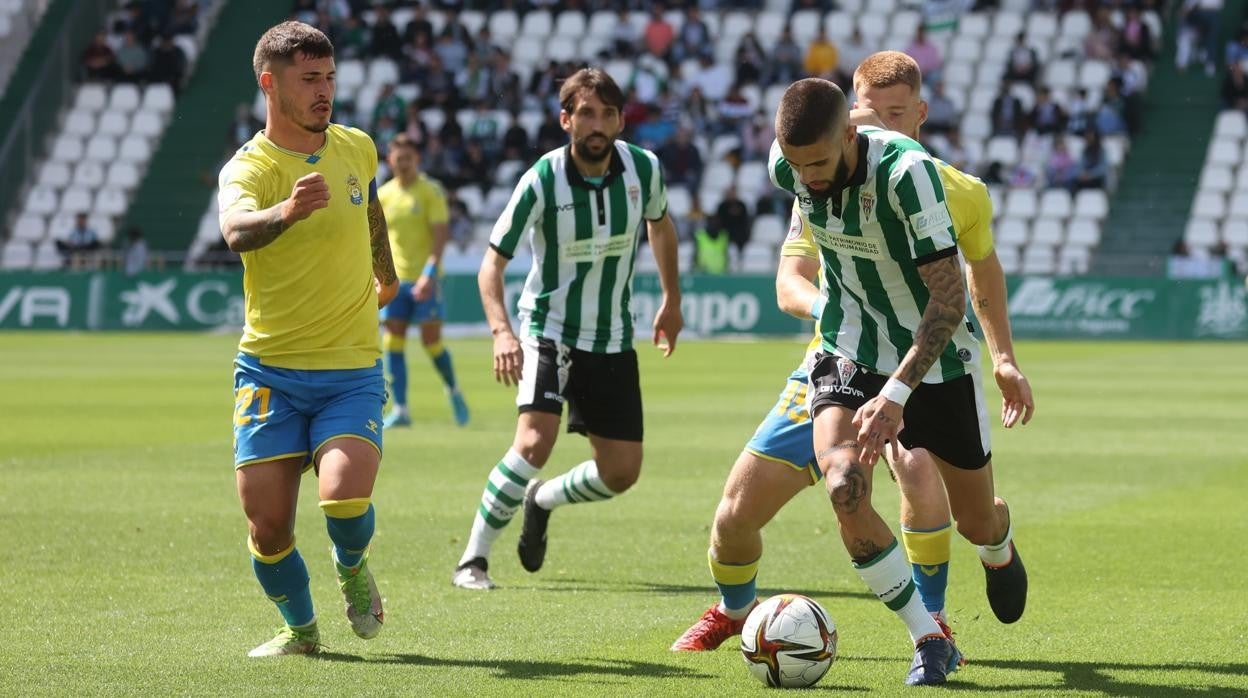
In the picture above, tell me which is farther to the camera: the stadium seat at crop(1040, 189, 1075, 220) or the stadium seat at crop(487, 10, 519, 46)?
the stadium seat at crop(487, 10, 519, 46)

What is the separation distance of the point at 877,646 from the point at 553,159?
9.37 feet

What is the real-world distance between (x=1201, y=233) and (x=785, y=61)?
26.3 feet

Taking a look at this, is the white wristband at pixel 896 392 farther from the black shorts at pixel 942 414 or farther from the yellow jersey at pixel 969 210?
the yellow jersey at pixel 969 210

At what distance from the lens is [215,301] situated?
30.7 metres

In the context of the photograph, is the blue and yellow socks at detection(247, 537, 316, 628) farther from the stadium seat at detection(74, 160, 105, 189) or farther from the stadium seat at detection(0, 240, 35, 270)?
the stadium seat at detection(74, 160, 105, 189)

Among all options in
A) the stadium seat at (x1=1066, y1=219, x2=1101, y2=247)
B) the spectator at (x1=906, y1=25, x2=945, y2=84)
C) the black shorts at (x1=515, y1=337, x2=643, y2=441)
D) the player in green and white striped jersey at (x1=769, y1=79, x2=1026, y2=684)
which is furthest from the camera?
the spectator at (x1=906, y1=25, x2=945, y2=84)

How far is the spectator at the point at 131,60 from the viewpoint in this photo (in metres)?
36.8

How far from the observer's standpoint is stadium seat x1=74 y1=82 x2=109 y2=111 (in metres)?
36.9

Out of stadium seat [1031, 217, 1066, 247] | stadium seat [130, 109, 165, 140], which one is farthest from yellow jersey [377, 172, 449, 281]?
stadium seat [130, 109, 165, 140]

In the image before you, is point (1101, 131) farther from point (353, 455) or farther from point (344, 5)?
point (353, 455)

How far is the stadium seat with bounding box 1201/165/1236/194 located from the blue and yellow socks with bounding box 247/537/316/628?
92.4ft

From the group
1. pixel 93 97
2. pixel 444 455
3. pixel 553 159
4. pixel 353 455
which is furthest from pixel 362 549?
pixel 93 97

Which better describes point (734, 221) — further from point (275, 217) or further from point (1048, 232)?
point (275, 217)

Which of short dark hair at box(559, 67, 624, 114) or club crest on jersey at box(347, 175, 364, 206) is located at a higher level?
short dark hair at box(559, 67, 624, 114)
